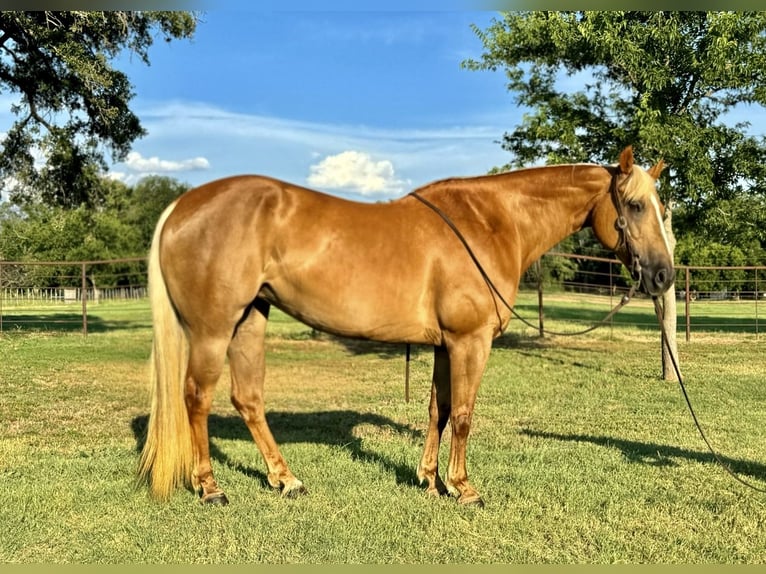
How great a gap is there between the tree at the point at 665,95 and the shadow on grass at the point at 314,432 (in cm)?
453

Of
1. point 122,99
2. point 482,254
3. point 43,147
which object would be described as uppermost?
point 122,99

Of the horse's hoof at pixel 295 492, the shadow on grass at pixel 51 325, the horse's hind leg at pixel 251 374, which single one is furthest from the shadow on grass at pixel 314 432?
the shadow on grass at pixel 51 325

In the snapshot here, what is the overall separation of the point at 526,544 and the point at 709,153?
646cm

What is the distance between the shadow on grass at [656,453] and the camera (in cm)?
421

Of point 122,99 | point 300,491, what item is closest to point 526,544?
point 300,491

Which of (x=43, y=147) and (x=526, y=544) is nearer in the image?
(x=526, y=544)

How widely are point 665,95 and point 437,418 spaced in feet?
19.5

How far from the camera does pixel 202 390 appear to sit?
3541 mm

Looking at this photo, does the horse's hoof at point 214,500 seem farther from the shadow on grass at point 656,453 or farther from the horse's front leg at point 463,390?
the shadow on grass at point 656,453

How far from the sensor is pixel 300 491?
3.71 m

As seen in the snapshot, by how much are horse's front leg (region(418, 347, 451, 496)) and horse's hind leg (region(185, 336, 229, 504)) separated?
133 centimetres

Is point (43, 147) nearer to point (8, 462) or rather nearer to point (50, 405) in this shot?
point (50, 405)

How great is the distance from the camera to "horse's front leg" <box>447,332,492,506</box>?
348cm

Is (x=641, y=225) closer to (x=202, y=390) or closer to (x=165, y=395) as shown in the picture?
(x=202, y=390)
